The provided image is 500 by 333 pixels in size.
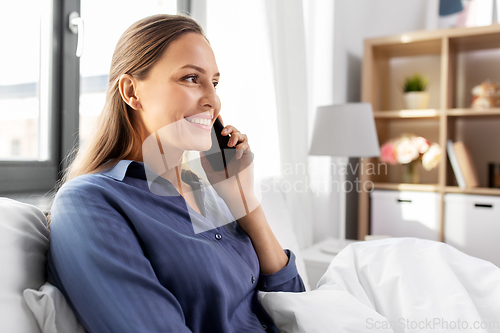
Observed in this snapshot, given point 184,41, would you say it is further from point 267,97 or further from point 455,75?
point 455,75

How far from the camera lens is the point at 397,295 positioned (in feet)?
3.14

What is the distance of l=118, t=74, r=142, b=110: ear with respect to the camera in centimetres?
86

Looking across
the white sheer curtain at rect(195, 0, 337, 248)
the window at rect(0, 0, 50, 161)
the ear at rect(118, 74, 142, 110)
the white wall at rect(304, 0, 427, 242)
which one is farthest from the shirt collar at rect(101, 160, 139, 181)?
the white wall at rect(304, 0, 427, 242)

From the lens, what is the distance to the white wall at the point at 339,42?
246 centimetres

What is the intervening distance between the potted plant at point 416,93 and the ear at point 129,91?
7.48ft

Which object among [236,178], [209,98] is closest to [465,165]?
[236,178]

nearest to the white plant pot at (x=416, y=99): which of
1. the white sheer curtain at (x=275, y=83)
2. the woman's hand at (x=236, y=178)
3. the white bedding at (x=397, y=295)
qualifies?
the white sheer curtain at (x=275, y=83)

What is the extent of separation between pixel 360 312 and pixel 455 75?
245 cm

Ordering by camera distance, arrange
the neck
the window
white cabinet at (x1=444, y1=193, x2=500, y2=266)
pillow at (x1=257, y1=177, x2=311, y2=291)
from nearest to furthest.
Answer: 1. the neck
2. the window
3. pillow at (x1=257, y1=177, x2=311, y2=291)
4. white cabinet at (x1=444, y1=193, x2=500, y2=266)

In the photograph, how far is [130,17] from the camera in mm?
1752

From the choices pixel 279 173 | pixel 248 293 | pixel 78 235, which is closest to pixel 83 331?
pixel 78 235

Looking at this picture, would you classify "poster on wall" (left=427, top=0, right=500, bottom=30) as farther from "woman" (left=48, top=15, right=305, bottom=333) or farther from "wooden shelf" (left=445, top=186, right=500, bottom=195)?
"woman" (left=48, top=15, right=305, bottom=333)

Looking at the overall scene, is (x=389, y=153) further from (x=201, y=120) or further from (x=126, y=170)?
(x=126, y=170)

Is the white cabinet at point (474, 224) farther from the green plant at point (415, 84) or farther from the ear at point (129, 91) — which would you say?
the ear at point (129, 91)
